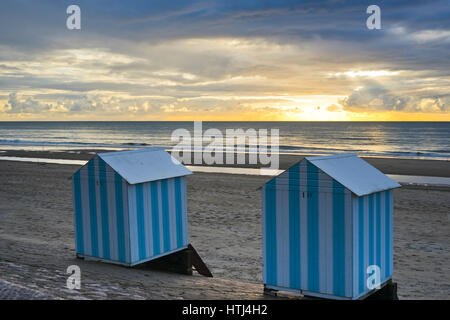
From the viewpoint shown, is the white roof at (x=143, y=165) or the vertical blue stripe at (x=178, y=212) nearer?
the white roof at (x=143, y=165)

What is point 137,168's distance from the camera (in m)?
7.04

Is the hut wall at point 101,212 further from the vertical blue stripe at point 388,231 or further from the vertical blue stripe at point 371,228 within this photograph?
the vertical blue stripe at point 388,231

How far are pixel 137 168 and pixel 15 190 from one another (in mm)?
12431

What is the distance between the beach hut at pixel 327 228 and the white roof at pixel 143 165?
7.16ft

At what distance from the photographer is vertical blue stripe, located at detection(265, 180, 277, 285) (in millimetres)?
5723

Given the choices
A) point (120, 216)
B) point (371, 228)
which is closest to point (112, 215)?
point (120, 216)

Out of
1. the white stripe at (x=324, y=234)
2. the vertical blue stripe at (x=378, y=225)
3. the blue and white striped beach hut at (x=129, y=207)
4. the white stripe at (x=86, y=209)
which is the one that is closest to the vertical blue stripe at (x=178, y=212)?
the blue and white striped beach hut at (x=129, y=207)

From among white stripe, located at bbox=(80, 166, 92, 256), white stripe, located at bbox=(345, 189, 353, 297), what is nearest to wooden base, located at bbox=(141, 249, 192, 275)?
white stripe, located at bbox=(80, 166, 92, 256)

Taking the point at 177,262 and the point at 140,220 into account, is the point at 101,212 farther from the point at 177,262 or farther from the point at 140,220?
the point at 177,262

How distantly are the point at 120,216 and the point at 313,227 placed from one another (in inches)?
122

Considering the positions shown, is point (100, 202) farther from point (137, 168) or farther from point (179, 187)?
point (179, 187)

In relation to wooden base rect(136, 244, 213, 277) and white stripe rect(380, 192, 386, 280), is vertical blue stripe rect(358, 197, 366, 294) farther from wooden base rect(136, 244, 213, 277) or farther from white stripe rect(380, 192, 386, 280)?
wooden base rect(136, 244, 213, 277)

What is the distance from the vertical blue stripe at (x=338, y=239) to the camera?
17.1 feet

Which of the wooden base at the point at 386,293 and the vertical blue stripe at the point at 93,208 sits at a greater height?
the vertical blue stripe at the point at 93,208
